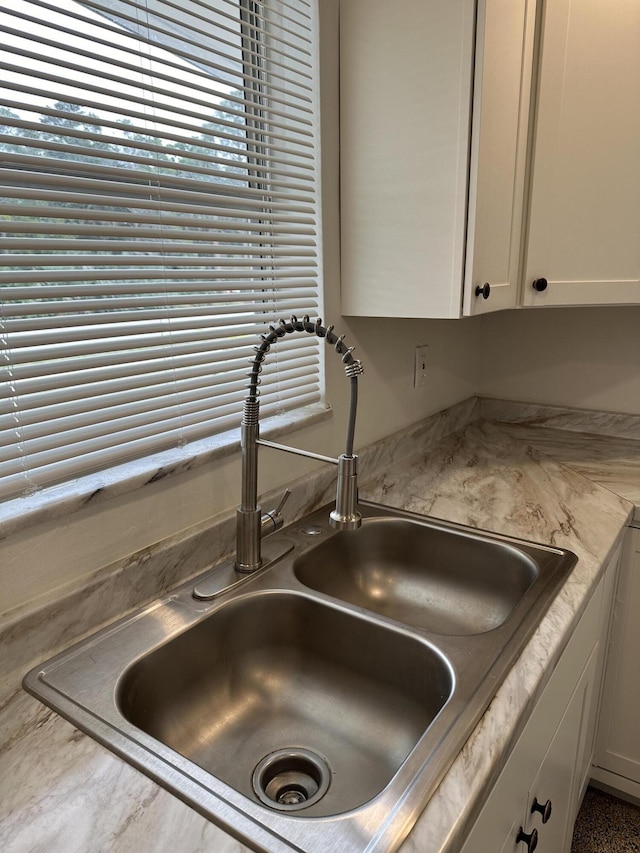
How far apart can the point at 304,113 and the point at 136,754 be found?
4.04 feet

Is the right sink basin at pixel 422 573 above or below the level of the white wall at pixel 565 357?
below

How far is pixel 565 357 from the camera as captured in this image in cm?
206

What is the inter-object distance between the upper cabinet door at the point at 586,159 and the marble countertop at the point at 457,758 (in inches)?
21.7

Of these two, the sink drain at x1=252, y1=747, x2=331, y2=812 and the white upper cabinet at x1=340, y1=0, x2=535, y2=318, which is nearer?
the sink drain at x1=252, y1=747, x2=331, y2=812

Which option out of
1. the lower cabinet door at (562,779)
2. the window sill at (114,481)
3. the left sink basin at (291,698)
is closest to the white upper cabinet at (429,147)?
the window sill at (114,481)

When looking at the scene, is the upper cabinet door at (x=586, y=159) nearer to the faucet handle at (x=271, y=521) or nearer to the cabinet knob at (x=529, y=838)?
the faucet handle at (x=271, y=521)

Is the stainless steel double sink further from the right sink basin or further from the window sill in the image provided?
the window sill

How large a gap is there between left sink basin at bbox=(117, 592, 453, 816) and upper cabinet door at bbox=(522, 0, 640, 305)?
3.54 ft

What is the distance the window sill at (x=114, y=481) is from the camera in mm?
820

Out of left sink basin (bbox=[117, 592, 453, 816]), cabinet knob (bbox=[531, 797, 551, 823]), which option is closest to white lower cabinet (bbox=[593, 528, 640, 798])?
cabinet knob (bbox=[531, 797, 551, 823])

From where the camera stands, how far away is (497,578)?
3.98 ft

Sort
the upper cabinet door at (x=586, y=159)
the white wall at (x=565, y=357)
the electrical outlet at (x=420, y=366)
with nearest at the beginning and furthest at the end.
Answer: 1. the upper cabinet door at (x=586, y=159)
2. the electrical outlet at (x=420, y=366)
3. the white wall at (x=565, y=357)

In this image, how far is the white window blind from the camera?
81cm

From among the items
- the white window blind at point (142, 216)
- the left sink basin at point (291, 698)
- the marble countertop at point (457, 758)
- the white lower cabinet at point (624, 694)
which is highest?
the white window blind at point (142, 216)
